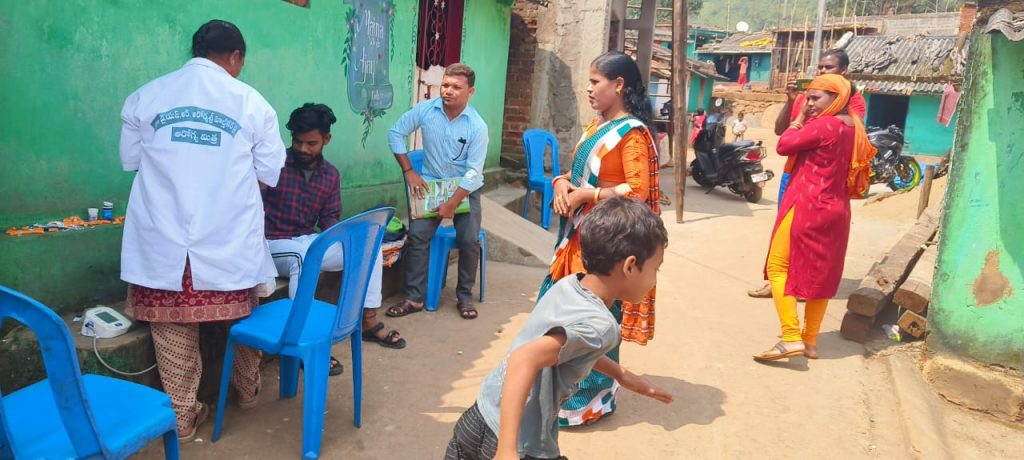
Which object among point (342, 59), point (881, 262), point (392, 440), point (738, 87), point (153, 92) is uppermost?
point (738, 87)

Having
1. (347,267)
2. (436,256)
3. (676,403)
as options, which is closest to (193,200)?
(347,267)

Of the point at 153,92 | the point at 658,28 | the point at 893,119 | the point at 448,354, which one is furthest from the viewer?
the point at 658,28

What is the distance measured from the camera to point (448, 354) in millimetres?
4062

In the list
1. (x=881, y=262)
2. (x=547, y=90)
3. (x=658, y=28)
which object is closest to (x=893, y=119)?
(x=658, y=28)

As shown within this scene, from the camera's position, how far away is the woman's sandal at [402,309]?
461 centimetres

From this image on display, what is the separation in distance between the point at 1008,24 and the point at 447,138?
10.1 ft

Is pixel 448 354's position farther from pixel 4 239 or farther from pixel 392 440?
pixel 4 239

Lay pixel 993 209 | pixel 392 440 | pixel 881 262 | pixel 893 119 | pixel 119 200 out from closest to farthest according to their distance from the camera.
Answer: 1. pixel 392 440
2. pixel 119 200
3. pixel 993 209
4. pixel 881 262
5. pixel 893 119

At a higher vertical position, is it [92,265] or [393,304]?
[92,265]

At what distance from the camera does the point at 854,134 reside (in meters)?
4.17

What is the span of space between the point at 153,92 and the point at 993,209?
4.09m

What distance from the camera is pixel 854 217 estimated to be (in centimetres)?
1057

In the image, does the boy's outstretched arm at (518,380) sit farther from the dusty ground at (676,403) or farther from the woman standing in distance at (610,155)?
the dusty ground at (676,403)

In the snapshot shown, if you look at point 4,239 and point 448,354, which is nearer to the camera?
point 4,239
